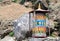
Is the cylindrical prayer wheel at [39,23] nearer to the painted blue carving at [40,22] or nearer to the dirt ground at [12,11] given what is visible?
the painted blue carving at [40,22]

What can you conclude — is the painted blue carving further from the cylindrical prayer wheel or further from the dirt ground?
the dirt ground

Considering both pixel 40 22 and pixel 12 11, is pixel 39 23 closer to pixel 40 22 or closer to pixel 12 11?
pixel 40 22

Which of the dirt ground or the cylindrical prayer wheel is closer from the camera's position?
the cylindrical prayer wheel

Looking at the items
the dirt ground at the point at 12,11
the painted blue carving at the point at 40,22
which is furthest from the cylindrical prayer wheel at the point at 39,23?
the dirt ground at the point at 12,11

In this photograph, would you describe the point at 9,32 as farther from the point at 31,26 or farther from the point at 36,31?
the point at 36,31

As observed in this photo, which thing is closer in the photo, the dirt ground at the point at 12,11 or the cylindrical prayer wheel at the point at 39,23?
the cylindrical prayer wheel at the point at 39,23

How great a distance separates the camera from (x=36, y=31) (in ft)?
37.4

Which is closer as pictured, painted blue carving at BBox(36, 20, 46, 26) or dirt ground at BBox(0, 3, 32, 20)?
painted blue carving at BBox(36, 20, 46, 26)

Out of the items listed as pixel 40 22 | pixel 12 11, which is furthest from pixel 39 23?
pixel 12 11

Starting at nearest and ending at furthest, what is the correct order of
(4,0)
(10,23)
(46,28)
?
(46,28)
(10,23)
(4,0)

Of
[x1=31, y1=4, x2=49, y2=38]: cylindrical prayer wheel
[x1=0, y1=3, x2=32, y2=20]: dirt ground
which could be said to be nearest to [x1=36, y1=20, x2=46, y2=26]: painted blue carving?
[x1=31, y1=4, x2=49, y2=38]: cylindrical prayer wheel

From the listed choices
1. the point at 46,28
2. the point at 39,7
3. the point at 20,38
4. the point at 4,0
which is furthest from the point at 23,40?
the point at 4,0

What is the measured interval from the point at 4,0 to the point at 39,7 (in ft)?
24.9

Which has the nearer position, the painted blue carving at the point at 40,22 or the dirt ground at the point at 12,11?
the painted blue carving at the point at 40,22
